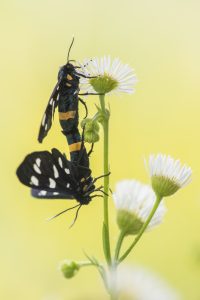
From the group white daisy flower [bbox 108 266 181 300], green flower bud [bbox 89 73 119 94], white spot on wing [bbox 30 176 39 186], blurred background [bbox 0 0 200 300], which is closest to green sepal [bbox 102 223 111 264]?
white daisy flower [bbox 108 266 181 300]

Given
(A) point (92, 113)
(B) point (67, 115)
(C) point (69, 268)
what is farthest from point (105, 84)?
(A) point (92, 113)

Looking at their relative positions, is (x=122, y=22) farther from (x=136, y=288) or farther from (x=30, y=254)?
(x=136, y=288)

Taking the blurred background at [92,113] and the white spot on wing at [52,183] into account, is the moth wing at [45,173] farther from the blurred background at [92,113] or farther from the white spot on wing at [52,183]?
the blurred background at [92,113]

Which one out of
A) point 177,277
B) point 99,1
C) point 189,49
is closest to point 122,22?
point 99,1

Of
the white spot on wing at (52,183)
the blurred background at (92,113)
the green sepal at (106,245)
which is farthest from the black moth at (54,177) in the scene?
the blurred background at (92,113)

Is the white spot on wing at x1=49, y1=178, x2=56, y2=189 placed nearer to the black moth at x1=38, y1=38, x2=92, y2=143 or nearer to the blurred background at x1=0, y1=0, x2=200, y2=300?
the black moth at x1=38, y1=38, x2=92, y2=143
